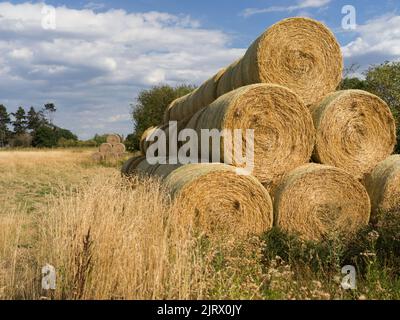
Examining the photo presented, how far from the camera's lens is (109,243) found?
484cm

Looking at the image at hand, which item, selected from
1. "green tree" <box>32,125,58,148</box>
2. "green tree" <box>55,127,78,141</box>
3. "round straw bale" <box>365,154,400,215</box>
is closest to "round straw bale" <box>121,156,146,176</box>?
"round straw bale" <box>365,154,400,215</box>

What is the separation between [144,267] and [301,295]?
145 centimetres

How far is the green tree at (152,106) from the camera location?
32.5m

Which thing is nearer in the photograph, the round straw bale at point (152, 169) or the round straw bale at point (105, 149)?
the round straw bale at point (152, 169)

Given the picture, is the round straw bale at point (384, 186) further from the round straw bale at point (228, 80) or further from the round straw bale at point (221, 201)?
the round straw bale at point (228, 80)

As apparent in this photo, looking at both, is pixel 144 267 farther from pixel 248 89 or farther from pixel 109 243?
pixel 248 89

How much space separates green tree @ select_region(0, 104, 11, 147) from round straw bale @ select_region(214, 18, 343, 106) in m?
76.6

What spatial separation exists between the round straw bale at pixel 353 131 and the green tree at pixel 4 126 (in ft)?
254

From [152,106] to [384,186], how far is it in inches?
1047

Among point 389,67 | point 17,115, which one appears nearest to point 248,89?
point 389,67

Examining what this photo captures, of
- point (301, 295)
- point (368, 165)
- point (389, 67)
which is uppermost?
point (389, 67)

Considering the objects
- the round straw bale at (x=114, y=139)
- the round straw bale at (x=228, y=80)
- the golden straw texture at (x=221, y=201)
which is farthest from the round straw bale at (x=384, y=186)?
the round straw bale at (x=114, y=139)

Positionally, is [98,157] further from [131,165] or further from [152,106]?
[131,165]

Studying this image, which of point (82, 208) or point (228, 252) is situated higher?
point (82, 208)
